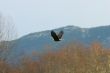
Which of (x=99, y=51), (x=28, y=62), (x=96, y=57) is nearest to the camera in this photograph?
(x=96, y=57)

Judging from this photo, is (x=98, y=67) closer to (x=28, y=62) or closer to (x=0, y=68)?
(x=0, y=68)

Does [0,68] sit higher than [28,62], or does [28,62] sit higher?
[0,68]

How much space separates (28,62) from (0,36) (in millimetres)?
54740

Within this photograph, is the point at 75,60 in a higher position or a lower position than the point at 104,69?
lower

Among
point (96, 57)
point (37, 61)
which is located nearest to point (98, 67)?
point (96, 57)

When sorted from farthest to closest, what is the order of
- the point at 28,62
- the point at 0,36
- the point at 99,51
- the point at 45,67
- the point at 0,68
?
1. the point at 28,62
2. the point at 45,67
3. the point at 99,51
4. the point at 0,68
5. the point at 0,36

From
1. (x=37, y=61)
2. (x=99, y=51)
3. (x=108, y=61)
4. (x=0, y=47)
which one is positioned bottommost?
(x=37, y=61)

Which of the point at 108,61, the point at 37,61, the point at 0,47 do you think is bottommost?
the point at 37,61

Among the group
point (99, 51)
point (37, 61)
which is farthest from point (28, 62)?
point (99, 51)

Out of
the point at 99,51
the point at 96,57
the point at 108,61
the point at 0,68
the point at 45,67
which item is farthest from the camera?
the point at 45,67

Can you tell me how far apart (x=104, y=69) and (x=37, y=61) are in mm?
44459

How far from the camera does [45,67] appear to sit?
10056cm

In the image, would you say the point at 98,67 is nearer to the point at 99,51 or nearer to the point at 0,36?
the point at 99,51

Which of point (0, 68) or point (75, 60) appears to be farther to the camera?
point (75, 60)
